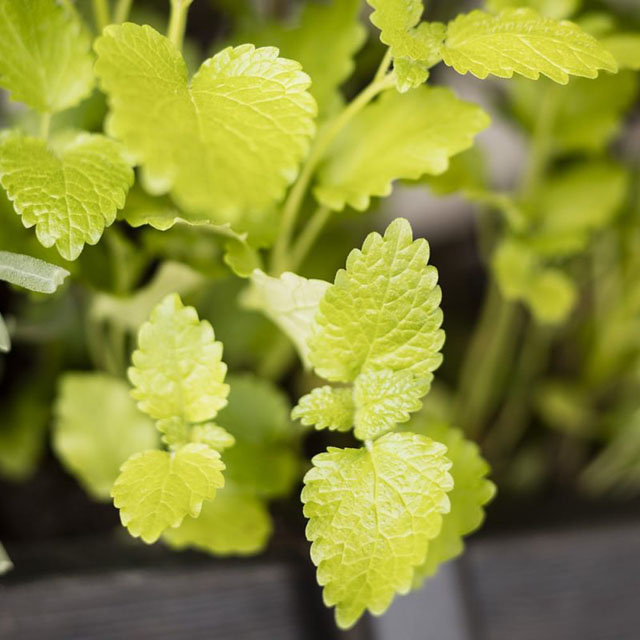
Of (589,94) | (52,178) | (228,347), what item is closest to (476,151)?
(589,94)

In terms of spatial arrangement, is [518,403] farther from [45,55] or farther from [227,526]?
[45,55]

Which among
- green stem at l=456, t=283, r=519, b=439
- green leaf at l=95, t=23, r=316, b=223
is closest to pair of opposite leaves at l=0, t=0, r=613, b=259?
green leaf at l=95, t=23, r=316, b=223

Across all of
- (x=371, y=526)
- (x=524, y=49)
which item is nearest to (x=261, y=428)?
(x=371, y=526)

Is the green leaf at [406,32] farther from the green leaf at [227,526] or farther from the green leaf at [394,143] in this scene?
the green leaf at [227,526]

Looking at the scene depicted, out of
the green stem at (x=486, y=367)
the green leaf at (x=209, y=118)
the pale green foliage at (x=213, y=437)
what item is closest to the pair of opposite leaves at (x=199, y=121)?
the green leaf at (x=209, y=118)

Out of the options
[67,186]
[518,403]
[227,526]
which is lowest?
[518,403]

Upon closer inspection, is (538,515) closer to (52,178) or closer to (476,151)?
(476,151)
